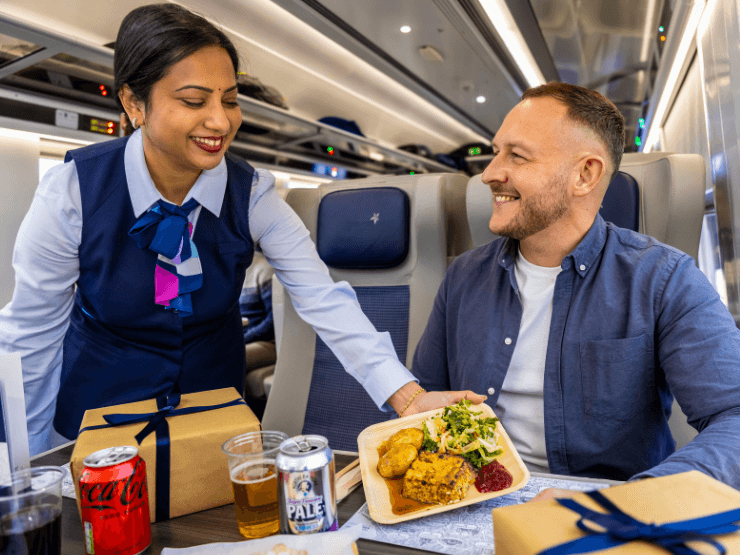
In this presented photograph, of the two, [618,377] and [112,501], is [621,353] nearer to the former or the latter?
[618,377]

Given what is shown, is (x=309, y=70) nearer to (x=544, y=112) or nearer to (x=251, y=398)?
(x=251, y=398)

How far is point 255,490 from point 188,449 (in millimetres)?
179

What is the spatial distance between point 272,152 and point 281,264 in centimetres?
441

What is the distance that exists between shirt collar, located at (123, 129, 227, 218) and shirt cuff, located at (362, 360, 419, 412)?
2.13ft

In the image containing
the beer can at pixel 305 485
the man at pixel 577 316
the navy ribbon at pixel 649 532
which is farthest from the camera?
the man at pixel 577 316

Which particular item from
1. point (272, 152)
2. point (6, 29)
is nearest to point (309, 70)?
point (272, 152)

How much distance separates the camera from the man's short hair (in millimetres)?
1396

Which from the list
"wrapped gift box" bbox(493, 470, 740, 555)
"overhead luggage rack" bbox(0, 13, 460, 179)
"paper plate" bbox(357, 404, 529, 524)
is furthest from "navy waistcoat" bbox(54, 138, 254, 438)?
"overhead luggage rack" bbox(0, 13, 460, 179)

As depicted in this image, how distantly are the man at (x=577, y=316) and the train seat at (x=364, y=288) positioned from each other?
1.78 feet

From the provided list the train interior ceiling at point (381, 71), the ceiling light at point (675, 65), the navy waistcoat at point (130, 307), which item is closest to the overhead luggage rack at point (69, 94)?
the train interior ceiling at point (381, 71)

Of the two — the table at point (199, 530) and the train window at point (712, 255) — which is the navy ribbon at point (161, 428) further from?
the train window at point (712, 255)

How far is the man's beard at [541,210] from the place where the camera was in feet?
4.61

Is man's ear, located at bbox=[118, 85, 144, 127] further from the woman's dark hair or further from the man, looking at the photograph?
the man

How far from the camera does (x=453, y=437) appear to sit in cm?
97
